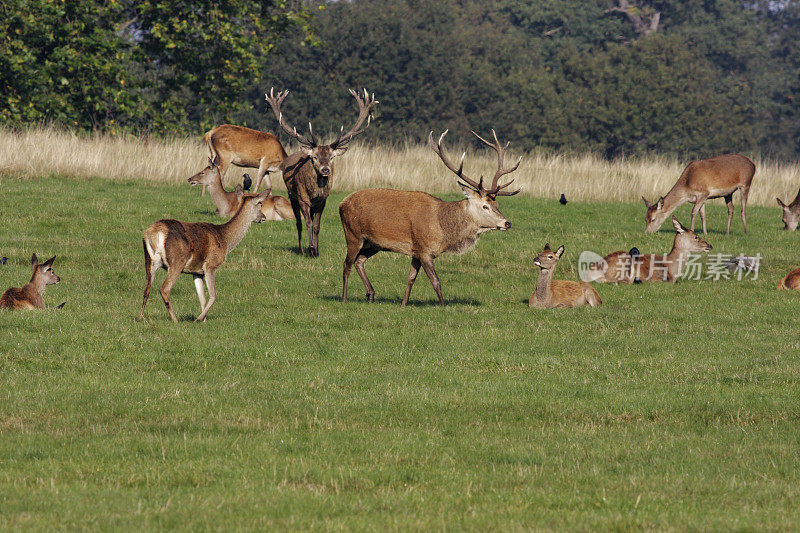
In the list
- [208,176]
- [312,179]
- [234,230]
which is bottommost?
[234,230]

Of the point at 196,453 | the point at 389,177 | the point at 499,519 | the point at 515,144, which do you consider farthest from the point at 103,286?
the point at 515,144

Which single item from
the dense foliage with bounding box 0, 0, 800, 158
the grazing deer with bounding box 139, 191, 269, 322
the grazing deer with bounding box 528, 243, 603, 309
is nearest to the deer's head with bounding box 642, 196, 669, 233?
the grazing deer with bounding box 528, 243, 603, 309

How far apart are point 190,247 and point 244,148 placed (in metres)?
11.7

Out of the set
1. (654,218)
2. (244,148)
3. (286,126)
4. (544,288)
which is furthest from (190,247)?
(654,218)

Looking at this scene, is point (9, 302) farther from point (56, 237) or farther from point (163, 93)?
point (163, 93)

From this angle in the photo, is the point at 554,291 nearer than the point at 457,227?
No

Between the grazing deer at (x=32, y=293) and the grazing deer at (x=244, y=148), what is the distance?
9729 mm

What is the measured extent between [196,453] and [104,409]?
4.82 feet

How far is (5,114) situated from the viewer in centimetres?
3142

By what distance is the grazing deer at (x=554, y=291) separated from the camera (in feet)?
45.6

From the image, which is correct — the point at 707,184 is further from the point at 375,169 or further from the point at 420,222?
the point at 420,222

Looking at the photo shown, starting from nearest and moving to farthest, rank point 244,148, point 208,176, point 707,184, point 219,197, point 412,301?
point 412,301 < point 219,197 < point 208,176 < point 707,184 < point 244,148

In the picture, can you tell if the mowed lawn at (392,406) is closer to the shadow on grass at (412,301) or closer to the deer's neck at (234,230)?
the shadow on grass at (412,301)

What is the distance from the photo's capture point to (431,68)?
169 ft
